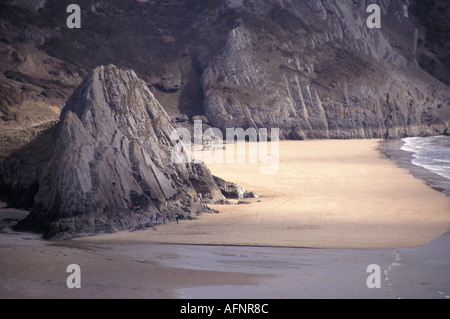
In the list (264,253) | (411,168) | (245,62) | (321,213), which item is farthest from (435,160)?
(264,253)

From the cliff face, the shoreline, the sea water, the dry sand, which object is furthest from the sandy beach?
the cliff face

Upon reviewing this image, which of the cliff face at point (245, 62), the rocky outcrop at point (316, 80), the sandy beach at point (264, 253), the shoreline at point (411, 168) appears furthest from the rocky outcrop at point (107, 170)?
the rocky outcrop at point (316, 80)

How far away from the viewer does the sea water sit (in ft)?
82.4

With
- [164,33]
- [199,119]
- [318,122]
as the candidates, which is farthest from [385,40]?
[199,119]

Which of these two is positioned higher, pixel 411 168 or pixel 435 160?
pixel 435 160

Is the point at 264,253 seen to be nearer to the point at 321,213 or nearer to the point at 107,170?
the point at 107,170

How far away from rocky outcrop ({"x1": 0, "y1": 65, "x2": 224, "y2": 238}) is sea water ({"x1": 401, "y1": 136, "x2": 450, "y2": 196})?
11.5m

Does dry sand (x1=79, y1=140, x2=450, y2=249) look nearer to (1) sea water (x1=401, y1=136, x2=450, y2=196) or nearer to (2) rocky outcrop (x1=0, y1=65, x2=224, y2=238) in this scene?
(2) rocky outcrop (x1=0, y1=65, x2=224, y2=238)

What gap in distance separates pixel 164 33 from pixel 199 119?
1856 centimetres

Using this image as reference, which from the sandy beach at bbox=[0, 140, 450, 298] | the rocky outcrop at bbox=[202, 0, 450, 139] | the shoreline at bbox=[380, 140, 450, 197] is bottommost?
the sandy beach at bbox=[0, 140, 450, 298]

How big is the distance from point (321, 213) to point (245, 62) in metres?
38.3

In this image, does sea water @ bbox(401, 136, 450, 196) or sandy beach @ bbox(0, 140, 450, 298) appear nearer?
sandy beach @ bbox(0, 140, 450, 298)

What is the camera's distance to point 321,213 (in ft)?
56.5

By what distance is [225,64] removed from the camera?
5378 centimetres
